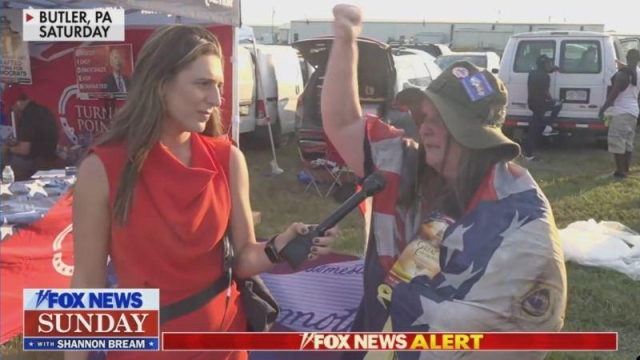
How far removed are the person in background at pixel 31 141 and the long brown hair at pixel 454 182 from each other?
1.71 meters

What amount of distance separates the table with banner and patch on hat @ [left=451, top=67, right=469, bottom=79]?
509 mm

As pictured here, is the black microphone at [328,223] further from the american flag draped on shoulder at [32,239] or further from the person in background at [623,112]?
the american flag draped on shoulder at [32,239]

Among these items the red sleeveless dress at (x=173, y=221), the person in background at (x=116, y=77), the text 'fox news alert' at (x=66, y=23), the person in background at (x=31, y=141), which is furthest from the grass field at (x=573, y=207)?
the person in background at (x=31, y=141)

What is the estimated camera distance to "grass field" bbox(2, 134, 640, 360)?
158 cm

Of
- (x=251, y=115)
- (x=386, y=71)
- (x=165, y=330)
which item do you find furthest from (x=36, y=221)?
(x=386, y=71)

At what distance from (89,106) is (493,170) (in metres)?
1.66

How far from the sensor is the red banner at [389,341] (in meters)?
1.33

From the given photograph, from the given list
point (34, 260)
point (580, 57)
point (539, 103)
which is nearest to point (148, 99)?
point (539, 103)

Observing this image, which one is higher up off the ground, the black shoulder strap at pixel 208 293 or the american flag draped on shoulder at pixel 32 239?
the black shoulder strap at pixel 208 293

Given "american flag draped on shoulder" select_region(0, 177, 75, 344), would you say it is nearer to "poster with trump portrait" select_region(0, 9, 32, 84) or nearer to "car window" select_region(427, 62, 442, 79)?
"poster with trump portrait" select_region(0, 9, 32, 84)

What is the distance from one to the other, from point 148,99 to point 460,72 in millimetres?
605

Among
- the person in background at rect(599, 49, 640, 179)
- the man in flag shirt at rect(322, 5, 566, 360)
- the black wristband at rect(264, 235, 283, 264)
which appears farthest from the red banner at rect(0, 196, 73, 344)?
the person in background at rect(599, 49, 640, 179)

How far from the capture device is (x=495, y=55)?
1388 millimetres

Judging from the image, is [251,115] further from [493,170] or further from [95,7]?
[493,170]
